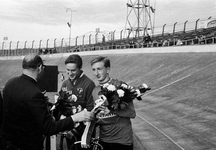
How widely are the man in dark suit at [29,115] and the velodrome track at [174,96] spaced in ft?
15.7

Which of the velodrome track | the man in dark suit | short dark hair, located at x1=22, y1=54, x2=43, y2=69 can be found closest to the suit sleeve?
the man in dark suit

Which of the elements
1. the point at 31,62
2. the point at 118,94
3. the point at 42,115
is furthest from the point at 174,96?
the point at 42,115

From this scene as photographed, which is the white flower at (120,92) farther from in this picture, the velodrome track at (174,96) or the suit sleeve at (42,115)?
the velodrome track at (174,96)

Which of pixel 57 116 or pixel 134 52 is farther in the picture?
pixel 134 52

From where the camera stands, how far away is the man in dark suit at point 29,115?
2998 millimetres

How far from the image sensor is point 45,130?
3.00 metres

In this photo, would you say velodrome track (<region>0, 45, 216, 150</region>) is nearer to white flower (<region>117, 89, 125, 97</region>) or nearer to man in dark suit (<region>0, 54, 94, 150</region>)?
white flower (<region>117, 89, 125, 97</region>)

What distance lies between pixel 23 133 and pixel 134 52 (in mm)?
35965

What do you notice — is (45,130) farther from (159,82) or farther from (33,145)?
(159,82)

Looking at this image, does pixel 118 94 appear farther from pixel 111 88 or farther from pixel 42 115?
pixel 42 115

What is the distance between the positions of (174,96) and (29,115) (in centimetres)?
1442

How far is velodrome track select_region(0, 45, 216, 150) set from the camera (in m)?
9.02

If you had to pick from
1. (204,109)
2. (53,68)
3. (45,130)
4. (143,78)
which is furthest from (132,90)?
(143,78)

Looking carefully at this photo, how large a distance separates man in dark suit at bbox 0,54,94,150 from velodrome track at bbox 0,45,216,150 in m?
4.80
